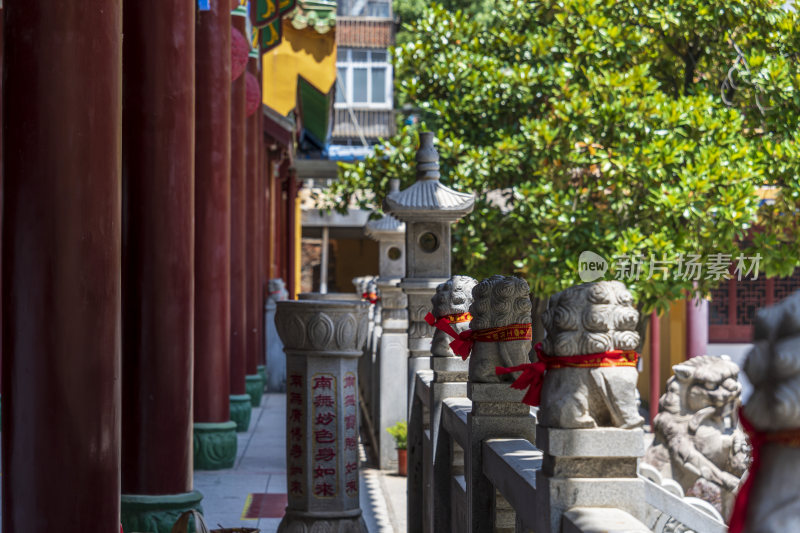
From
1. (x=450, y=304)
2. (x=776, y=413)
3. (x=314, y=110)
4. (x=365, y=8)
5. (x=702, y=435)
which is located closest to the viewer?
(x=776, y=413)

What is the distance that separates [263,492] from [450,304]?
3730 mm

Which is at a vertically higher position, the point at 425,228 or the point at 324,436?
the point at 425,228

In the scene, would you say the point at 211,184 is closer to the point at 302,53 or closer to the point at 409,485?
the point at 409,485

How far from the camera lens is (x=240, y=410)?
13094mm

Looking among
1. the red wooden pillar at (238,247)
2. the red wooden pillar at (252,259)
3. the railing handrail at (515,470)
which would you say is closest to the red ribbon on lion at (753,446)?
the railing handrail at (515,470)

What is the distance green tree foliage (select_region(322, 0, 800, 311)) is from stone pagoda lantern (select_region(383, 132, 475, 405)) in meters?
2.90

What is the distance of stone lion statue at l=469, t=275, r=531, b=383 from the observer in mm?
4699

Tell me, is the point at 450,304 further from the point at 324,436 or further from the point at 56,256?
the point at 56,256

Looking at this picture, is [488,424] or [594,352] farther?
[488,424]

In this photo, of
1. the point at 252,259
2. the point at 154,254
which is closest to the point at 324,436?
the point at 154,254

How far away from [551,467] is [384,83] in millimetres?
34224

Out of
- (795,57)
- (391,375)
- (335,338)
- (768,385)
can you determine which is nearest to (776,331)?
(768,385)

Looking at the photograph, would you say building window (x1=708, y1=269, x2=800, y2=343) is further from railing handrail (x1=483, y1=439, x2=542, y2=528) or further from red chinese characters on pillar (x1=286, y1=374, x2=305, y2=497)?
railing handrail (x1=483, y1=439, x2=542, y2=528)

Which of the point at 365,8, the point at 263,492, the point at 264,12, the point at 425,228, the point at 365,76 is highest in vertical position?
the point at 365,8
